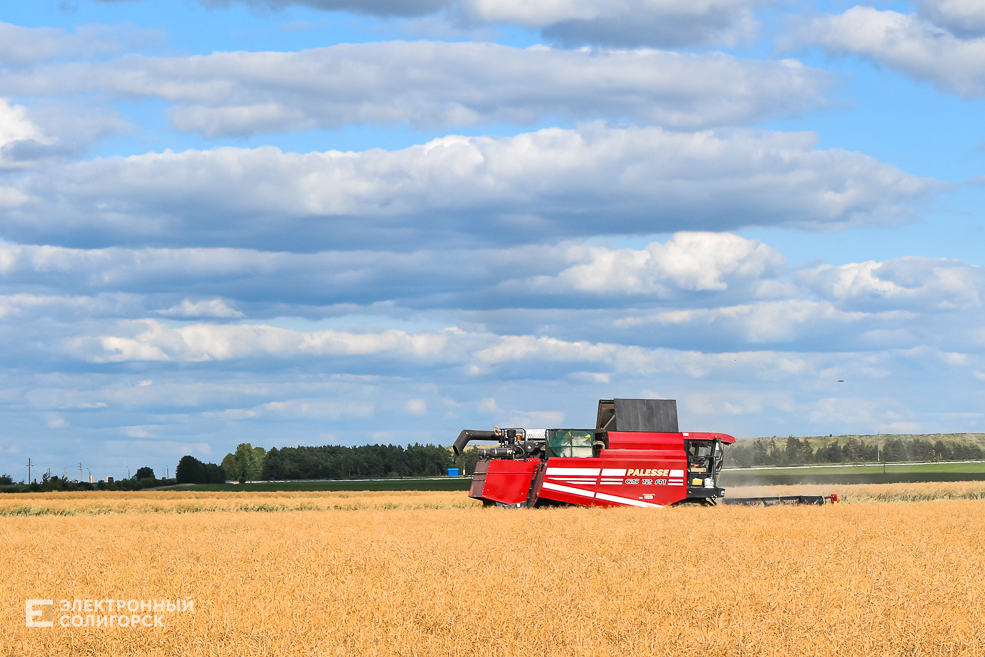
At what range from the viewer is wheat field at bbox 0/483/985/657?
36.4 ft

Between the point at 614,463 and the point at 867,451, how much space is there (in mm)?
173977

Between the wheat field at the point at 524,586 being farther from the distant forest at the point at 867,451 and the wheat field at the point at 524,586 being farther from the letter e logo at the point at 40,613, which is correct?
the distant forest at the point at 867,451

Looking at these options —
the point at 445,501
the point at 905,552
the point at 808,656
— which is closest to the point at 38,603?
the point at 808,656

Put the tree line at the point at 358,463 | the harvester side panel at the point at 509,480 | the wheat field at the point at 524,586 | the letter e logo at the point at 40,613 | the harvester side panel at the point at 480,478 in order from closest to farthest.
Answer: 1. the wheat field at the point at 524,586
2. the letter e logo at the point at 40,613
3. the harvester side panel at the point at 509,480
4. the harvester side panel at the point at 480,478
5. the tree line at the point at 358,463

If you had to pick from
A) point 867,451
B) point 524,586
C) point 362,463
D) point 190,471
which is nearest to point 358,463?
point 362,463

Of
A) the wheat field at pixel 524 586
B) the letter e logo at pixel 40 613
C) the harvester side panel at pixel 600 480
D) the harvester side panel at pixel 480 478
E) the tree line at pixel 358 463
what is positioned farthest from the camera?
the tree line at pixel 358 463

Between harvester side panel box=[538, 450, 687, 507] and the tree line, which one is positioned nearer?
harvester side panel box=[538, 450, 687, 507]

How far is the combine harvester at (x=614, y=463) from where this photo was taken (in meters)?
33.9

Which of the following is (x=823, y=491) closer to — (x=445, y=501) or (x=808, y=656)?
(x=445, y=501)

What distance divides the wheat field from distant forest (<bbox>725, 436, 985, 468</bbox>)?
535 ft

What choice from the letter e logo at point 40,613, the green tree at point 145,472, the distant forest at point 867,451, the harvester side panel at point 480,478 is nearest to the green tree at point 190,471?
the green tree at point 145,472

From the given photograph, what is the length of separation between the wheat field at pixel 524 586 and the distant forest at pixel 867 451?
163m

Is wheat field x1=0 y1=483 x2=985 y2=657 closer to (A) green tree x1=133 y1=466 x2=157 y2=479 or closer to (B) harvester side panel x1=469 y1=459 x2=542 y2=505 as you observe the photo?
(B) harvester side panel x1=469 y1=459 x2=542 y2=505

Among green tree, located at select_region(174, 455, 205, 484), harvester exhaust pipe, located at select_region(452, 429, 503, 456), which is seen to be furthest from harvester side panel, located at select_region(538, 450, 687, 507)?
green tree, located at select_region(174, 455, 205, 484)
